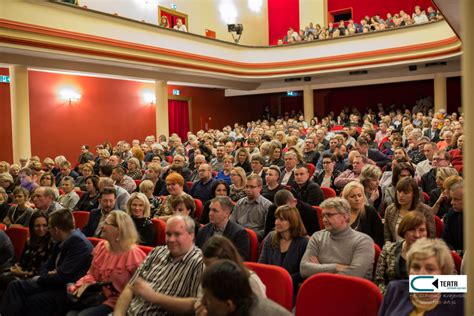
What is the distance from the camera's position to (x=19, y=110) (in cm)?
862

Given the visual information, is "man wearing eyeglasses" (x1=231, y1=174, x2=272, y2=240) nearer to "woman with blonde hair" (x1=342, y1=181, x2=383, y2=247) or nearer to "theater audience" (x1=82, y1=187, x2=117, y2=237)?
"woman with blonde hair" (x1=342, y1=181, x2=383, y2=247)

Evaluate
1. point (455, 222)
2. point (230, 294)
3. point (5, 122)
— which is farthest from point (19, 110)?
point (230, 294)

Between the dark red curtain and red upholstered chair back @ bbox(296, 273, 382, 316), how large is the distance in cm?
1215

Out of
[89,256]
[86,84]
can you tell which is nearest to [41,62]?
[86,84]

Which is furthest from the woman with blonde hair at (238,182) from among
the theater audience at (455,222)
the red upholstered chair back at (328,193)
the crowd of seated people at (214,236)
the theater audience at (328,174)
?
the theater audience at (455,222)

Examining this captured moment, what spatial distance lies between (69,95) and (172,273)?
9496mm

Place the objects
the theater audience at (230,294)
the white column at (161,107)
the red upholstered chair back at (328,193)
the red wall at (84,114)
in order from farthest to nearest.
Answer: the white column at (161,107)
the red wall at (84,114)
the red upholstered chair back at (328,193)
the theater audience at (230,294)

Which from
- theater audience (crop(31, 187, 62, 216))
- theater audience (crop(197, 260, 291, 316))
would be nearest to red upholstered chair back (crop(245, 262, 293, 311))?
theater audience (crop(197, 260, 291, 316))

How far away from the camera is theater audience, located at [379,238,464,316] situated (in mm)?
1813

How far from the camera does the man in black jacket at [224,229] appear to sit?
3.04 m

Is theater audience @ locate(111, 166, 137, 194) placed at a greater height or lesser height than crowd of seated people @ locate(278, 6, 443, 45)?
lesser

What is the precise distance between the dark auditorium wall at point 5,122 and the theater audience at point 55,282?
7539 millimetres

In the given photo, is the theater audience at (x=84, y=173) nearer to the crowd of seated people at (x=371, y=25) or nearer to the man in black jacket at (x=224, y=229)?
the man in black jacket at (x=224, y=229)

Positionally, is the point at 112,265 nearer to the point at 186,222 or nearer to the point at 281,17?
the point at 186,222
